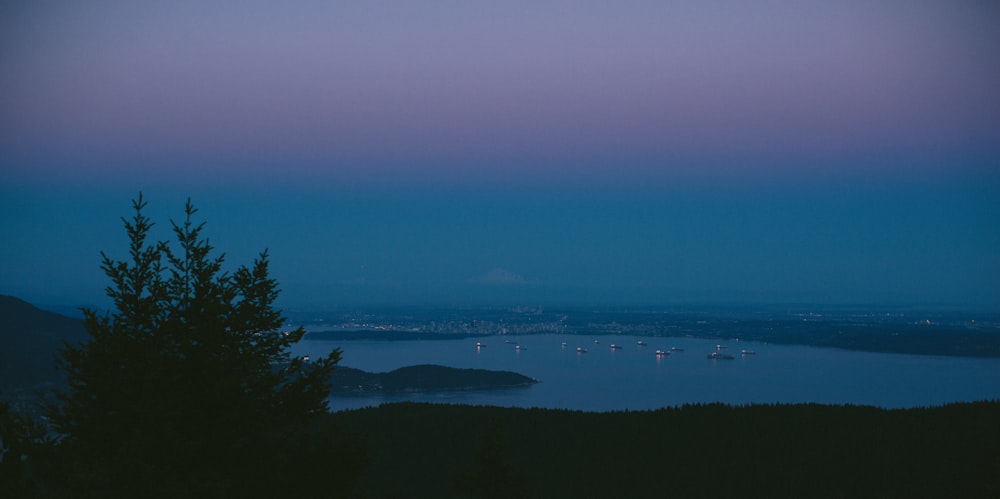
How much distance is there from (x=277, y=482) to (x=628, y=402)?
77.1 m

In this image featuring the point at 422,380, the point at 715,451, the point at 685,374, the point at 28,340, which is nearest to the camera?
the point at 715,451

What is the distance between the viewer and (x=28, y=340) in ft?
218

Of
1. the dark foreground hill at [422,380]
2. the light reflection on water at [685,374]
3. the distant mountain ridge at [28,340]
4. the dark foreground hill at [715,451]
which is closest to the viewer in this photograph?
the dark foreground hill at [715,451]

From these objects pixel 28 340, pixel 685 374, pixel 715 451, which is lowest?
→ pixel 685 374

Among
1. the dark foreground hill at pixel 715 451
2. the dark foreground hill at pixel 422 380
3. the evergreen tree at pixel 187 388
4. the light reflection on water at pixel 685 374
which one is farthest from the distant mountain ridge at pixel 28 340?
the evergreen tree at pixel 187 388

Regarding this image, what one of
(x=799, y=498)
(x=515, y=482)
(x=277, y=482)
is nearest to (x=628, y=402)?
(x=799, y=498)

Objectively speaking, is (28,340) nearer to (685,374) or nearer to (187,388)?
(187,388)

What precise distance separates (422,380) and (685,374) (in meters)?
37.1

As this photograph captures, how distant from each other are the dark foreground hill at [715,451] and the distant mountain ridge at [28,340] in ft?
58.9

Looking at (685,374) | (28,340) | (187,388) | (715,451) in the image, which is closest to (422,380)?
(28,340)

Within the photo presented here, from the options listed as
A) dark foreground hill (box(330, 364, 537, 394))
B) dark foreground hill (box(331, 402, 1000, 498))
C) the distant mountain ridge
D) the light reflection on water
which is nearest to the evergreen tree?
dark foreground hill (box(331, 402, 1000, 498))

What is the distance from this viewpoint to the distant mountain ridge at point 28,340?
49906mm

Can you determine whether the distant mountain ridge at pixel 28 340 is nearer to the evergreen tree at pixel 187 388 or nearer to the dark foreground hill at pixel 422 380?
the dark foreground hill at pixel 422 380

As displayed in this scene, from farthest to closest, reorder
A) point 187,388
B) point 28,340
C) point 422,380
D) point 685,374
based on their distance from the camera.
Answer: point 685,374, point 422,380, point 28,340, point 187,388
